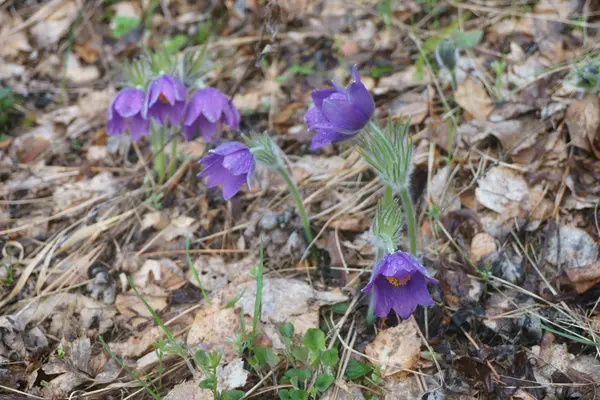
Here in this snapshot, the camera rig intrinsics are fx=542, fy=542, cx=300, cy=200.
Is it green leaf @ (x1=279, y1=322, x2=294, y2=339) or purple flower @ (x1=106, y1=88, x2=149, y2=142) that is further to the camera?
purple flower @ (x1=106, y1=88, x2=149, y2=142)

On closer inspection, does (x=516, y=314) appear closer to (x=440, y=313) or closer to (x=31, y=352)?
(x=440, y=313)

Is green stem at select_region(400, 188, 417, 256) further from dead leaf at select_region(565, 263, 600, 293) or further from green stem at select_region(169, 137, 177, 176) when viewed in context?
green stem at select_region(169, 137, 177, 176)

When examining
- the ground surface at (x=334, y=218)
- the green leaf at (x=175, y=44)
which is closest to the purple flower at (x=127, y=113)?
the ground surface at (x=334, y=218)

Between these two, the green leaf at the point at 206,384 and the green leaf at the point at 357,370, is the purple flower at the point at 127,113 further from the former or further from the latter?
the green leaf at the point at 357,370

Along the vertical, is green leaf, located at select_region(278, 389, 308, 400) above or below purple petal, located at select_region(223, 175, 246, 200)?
below

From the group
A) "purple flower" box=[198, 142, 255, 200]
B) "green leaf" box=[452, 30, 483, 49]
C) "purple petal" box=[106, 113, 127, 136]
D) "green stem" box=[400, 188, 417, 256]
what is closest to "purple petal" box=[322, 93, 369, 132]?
"green stem" box=[400, 188, 417, 256]

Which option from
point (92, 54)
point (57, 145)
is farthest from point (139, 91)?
point (92, 54)

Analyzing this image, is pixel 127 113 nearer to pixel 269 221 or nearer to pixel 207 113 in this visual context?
pixel 207 113
